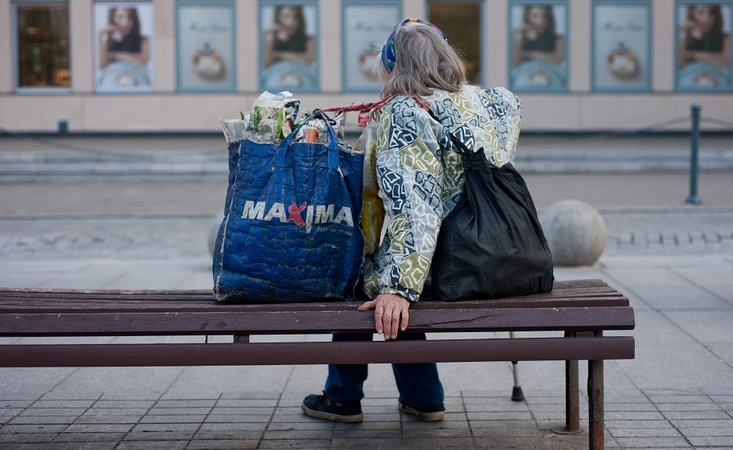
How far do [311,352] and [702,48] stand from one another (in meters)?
21.8

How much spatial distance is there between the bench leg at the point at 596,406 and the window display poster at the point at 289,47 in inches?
776

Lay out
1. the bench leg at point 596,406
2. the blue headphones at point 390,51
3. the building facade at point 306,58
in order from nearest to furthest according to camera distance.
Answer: the bench leg at point 596,406, the blue headphones at point 390,51, the building facade at point 306,58

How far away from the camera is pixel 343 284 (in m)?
3.69

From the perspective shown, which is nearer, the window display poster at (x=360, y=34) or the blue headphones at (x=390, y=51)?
the blue headphones at (x=390, y=51)

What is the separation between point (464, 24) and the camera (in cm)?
2328

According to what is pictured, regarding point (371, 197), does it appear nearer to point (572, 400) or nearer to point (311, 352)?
point (311, 352)

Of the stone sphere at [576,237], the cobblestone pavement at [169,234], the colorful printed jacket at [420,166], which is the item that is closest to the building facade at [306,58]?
the cobblestone pavement at [169,234]

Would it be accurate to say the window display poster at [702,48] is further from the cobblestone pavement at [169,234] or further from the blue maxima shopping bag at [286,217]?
the blue maxima shopping bag at [286,217]

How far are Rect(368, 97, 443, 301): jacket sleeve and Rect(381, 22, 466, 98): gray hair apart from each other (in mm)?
134

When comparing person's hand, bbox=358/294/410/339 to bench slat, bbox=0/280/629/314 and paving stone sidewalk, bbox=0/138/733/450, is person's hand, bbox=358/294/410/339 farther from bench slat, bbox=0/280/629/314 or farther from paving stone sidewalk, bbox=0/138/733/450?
paving stone sidewalk, bbox=0/138/733/450

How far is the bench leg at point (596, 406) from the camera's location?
362 cm

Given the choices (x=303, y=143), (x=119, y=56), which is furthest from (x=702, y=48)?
(x=303, y=143)

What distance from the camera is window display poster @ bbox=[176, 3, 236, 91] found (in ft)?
74.9

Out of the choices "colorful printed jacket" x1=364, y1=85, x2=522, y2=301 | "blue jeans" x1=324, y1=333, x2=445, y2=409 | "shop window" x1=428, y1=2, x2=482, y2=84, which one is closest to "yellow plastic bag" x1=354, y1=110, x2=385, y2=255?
"colorful printed jacket" x1=364, y1=85, x2=522, y2=301
